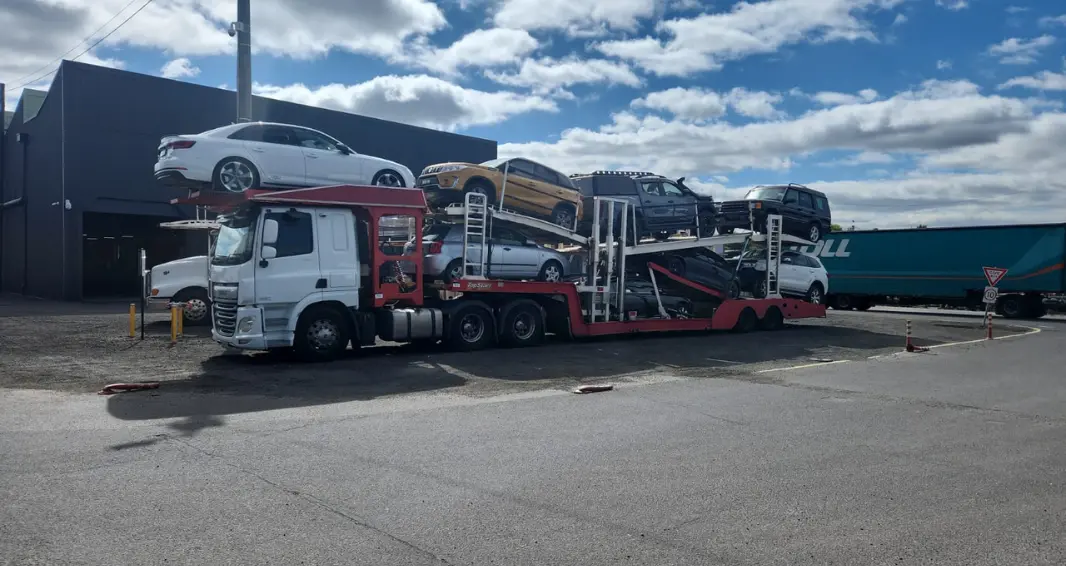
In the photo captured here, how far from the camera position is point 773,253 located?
67.1ft

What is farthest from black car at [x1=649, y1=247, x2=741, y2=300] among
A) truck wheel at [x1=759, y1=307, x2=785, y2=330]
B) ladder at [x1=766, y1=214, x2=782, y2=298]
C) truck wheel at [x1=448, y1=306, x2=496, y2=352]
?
truck wheel at [x1=448, y1=306, x2=496, y2=352]

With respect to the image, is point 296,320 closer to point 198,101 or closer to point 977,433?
point 977,433

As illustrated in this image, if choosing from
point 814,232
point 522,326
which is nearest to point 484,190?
point 522,326

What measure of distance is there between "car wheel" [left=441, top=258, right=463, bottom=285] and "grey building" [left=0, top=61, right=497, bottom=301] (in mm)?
18043

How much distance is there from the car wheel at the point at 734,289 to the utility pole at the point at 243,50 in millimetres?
12430

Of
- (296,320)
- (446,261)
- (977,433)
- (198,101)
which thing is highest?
(198,101)

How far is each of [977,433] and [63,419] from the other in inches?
364

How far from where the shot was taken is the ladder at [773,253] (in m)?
20.0

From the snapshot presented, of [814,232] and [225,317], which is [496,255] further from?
[814,232]

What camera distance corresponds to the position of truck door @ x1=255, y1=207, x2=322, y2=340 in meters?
12.0

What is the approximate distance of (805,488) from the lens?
6004 mm

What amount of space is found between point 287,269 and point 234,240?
3.16 ft

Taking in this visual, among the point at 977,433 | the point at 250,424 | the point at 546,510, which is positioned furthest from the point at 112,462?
the point at 977,433

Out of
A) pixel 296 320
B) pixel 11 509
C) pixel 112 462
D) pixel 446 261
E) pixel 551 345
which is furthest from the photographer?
pixel 551 345
